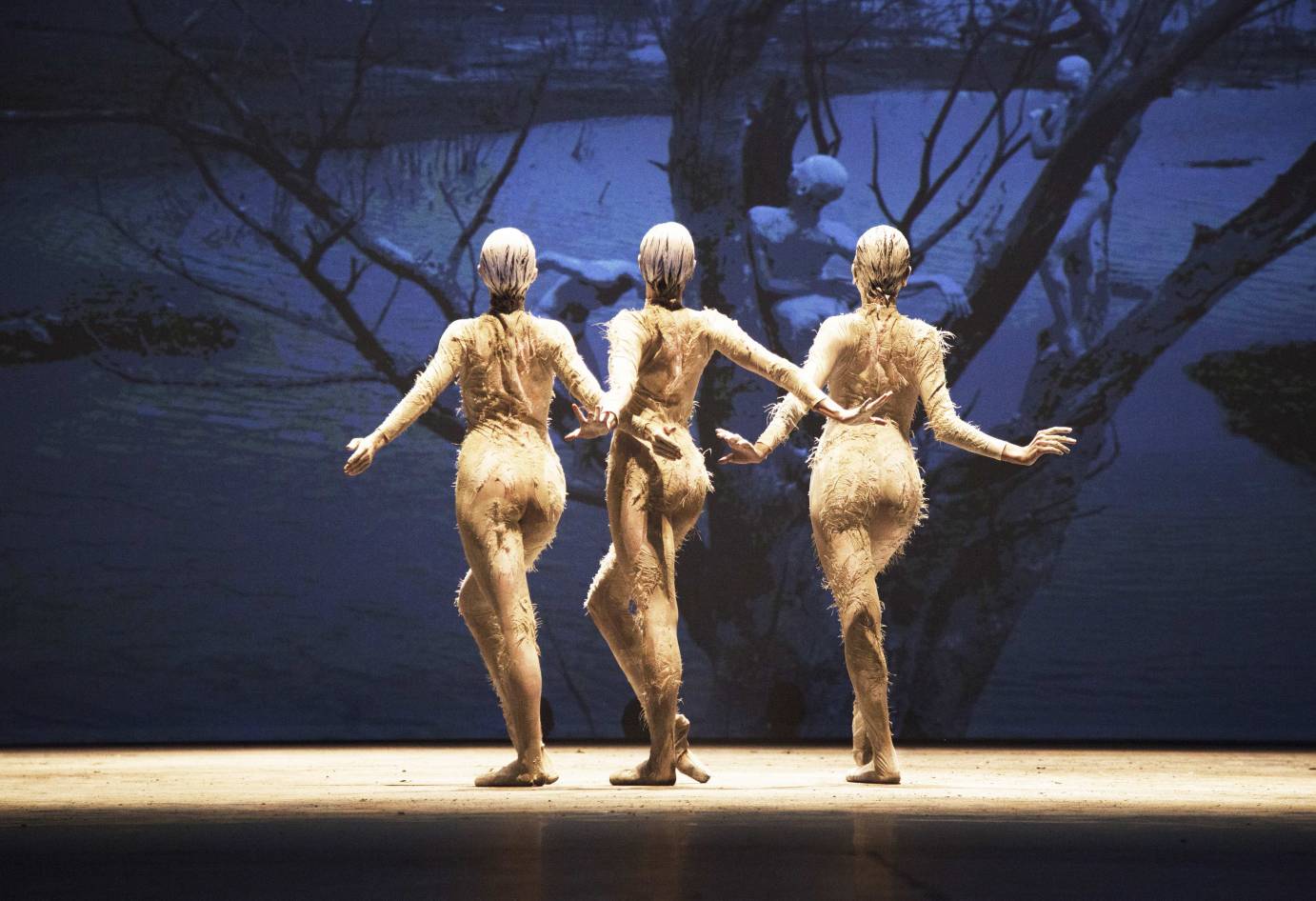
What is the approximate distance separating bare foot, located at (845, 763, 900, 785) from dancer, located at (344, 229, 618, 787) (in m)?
1.10

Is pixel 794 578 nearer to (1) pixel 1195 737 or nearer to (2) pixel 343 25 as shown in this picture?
(1) pixel 1195 737

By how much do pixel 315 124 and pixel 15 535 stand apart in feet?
9.18

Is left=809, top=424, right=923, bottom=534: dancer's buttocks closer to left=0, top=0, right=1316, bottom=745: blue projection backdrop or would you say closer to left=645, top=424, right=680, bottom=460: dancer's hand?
left=645, top=424, right=680, bottom=460: dancer's hand

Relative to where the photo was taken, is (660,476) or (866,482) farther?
(866,482)

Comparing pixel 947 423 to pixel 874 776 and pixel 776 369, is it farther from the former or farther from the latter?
pixel 874 776

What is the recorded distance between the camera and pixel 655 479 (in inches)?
234

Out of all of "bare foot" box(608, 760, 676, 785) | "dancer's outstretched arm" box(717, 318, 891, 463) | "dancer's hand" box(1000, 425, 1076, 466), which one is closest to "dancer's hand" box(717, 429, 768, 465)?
"dancer's outstretched arm" box(717, 318, 891, 463)

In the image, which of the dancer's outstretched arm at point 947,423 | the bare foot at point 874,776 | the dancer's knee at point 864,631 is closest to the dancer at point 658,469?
the dancer's outstretched arm at point 947,423

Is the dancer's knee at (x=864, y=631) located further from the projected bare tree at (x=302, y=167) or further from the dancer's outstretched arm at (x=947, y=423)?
the projected bare tree at (x=302, y=167)

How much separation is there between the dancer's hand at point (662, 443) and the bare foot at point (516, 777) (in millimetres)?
1157

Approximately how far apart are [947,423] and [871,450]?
0.99 feet

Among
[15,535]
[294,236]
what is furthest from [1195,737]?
[15,535]

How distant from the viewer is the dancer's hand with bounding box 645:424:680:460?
5.98 meters

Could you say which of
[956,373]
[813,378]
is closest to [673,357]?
[813,378]
